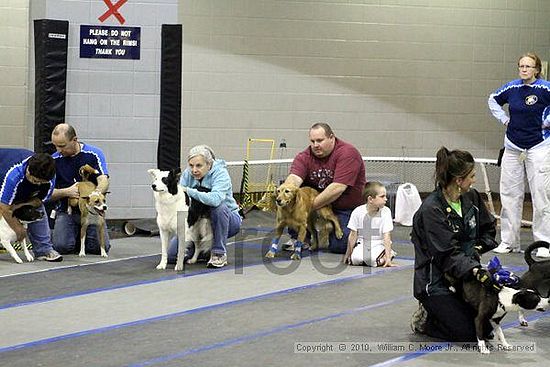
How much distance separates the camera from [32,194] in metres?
6.99

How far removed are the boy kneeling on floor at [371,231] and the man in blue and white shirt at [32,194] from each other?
7.45 ft

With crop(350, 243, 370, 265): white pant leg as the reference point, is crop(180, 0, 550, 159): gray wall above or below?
above

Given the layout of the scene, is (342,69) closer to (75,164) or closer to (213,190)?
(75,164)

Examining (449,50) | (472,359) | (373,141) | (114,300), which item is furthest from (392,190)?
(472,359)

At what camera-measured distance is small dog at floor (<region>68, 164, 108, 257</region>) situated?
7.12m

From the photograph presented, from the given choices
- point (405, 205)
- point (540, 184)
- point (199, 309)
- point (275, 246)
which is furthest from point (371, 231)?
point (405, 205)

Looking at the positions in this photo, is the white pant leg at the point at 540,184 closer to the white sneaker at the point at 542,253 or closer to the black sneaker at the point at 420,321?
the white sneaker at the point at 542,253

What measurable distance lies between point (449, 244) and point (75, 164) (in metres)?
3.72

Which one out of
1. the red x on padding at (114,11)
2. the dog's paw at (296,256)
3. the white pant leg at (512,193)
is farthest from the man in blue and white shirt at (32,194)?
the white pant leg at (512,193)

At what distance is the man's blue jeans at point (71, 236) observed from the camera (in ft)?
24.6

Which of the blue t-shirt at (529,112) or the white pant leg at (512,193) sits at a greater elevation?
→ the blue t-shirt at (529,112)

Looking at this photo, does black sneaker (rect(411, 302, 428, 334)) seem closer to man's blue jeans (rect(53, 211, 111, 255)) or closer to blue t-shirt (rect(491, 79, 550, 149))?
blue t-shirt (rect(491, 79, 550, 149))

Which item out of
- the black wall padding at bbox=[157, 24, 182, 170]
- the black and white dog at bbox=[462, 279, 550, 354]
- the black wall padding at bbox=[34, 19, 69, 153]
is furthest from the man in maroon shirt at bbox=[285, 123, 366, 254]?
the black and white dog at bbox=[462, 279, 550, 354]

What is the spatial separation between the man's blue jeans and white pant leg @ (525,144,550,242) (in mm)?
3497
